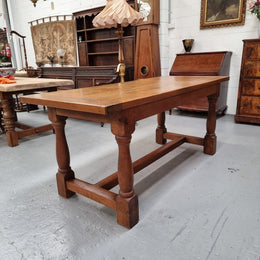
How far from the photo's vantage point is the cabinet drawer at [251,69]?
11.7 ft

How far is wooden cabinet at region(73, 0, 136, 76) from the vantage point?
18.4 feet

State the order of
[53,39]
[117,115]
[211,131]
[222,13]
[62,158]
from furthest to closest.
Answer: [53,39]
[222,13]
[211,131]
[62,158]
[117,115]

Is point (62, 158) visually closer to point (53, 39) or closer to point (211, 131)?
point (211, 131)

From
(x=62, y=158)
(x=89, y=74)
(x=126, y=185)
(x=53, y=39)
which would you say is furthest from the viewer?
(x=53, y=39)

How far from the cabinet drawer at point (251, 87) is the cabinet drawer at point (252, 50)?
0.35m

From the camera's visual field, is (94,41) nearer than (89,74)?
No

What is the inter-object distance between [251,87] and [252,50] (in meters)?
0.55

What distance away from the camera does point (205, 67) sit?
13.2 ft

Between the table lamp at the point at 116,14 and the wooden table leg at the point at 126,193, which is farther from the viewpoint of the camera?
the table lamp at the point at 116,14

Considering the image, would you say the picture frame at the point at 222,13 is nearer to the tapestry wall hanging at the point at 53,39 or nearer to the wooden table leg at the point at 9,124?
the tapestry wall hanging at the point at 53,39

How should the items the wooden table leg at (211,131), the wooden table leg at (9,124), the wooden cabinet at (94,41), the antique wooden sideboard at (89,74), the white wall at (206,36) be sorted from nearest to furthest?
the wooden table leg at (211,131)
the wooden table leg at (9,124)
the white wall at (206,36)
the antique wooden sideboard at (89,74)
the wooden cabinet at (94,41)

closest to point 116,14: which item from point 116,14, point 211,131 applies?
point 116,14

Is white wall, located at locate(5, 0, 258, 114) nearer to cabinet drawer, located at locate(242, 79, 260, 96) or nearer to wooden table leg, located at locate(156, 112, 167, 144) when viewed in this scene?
cabinet drawer, located at locate(242, 79, 260, 96)

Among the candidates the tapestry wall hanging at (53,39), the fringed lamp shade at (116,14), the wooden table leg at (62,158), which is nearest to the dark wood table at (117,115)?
the wooden table leg at (62,158)
